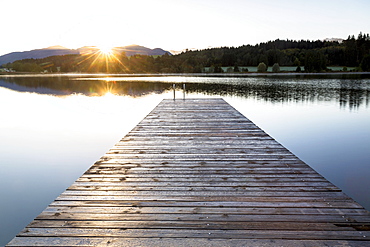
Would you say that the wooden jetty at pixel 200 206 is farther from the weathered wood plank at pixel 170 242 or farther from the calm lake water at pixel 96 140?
the calm lake water at pixel 96 140

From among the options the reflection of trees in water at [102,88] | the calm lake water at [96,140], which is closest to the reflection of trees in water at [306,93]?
the calm lake water at [96,140]

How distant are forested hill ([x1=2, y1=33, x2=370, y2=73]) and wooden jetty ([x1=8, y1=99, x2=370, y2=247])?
297 ft

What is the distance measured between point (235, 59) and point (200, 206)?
105792mm

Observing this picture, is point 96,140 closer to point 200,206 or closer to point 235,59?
point 200,206

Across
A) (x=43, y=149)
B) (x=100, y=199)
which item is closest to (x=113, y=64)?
(x=43, y=149)

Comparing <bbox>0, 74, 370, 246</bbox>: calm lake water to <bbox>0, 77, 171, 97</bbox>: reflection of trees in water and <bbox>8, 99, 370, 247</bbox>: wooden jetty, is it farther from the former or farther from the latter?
<bbox>0, 77, 171, 97</bbox>: reflection of trees in water

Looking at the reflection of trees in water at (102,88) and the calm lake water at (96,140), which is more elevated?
the reflection of trees in water at (102,88)

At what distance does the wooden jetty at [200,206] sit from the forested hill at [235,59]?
9048 centimetres

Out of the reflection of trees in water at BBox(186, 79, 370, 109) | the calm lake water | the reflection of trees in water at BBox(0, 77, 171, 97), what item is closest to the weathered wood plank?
the calm lake water

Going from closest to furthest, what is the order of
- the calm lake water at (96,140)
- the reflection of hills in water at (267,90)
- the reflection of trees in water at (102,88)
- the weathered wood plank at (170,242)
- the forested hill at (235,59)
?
the weathered wood plank at (170,242)
the calm lake water at (96,140)
the reflection of hills in water at (267,90)
the reflection of trees in water at (102,88)
the forested hill at (235,59)

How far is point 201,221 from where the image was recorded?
3004 mm

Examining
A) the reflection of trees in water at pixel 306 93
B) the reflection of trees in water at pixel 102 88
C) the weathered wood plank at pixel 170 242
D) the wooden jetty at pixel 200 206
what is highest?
the reflection of trees in water at pixel 102 88

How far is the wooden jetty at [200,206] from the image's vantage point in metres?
→ 2.72

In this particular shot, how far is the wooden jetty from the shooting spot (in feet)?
8.92
